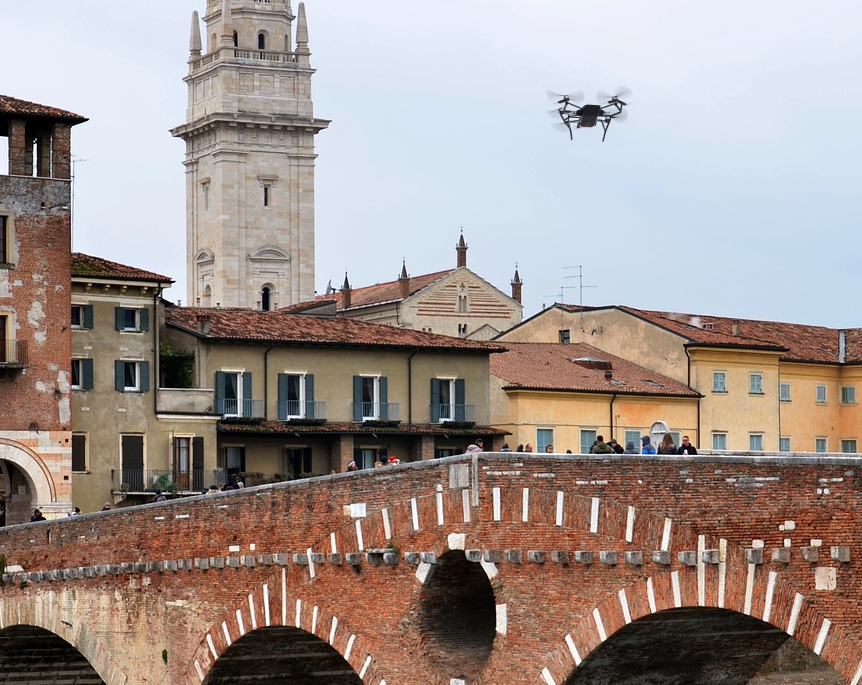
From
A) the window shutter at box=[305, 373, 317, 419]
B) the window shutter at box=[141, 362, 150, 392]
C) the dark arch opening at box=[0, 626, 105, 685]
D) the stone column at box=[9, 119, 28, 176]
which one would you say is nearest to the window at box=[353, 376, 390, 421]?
the window shutter at box=[305, 373, 317, 419]

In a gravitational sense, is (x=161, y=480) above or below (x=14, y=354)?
below

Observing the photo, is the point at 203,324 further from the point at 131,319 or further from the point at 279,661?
the point at 279,661

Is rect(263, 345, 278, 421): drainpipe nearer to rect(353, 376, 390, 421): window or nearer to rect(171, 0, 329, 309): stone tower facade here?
rect(353, 376, 390, 421): window

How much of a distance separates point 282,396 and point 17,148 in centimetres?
1320

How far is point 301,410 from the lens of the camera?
205ft

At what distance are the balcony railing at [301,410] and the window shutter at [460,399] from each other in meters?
5.21

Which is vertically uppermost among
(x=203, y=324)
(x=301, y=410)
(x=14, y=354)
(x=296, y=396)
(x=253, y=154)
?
(x=253, y=154)

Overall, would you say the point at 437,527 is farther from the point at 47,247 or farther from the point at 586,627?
the point at 47,247

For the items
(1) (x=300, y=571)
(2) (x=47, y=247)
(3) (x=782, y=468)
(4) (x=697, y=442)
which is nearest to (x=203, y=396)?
(2) (x=47, y=247)

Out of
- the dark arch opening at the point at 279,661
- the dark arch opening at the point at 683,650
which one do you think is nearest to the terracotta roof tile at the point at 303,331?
the dark arch opening at the point at 279,661

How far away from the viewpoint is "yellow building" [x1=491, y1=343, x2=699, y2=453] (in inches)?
2699

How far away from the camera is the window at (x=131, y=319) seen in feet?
189

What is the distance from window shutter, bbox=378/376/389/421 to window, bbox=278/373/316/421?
252 cm

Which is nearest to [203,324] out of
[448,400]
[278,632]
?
[448,400]
